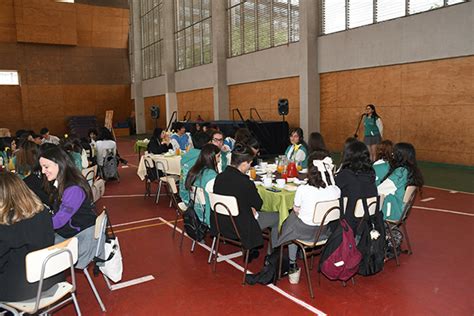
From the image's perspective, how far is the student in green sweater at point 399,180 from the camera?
4199 mm

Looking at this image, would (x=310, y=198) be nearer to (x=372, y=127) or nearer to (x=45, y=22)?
(x=372, y=127)

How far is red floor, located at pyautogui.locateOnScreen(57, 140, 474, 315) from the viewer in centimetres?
330

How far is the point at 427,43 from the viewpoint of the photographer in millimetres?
10156

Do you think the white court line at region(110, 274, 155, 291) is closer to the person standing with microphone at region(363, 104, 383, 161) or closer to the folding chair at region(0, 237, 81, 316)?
the folding chair at region(0, 237, 81, 316)

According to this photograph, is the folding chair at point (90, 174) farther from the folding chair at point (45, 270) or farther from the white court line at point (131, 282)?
the folding chair at point (45, 270)

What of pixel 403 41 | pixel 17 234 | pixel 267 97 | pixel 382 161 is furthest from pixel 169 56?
pixel 17 234

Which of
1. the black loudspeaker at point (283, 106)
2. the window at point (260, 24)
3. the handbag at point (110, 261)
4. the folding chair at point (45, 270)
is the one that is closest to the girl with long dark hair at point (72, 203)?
the handbag at point (110, 261)

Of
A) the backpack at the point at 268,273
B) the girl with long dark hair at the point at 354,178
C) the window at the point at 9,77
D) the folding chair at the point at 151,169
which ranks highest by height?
the window at the point at 9,77

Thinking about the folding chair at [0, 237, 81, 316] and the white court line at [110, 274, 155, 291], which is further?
the white court line at [110, 274, 155, 291]

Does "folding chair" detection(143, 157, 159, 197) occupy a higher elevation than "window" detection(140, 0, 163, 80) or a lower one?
lower

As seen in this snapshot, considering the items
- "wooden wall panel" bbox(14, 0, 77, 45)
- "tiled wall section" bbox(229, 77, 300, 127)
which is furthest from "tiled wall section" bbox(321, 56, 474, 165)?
"wooden wall panel" bbox(14, 0, 77, 45)

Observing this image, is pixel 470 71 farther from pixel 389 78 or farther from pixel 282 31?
pixel 282 31

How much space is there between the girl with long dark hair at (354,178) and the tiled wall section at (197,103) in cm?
1553

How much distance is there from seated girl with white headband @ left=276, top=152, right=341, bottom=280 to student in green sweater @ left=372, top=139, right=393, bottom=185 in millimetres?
1079
